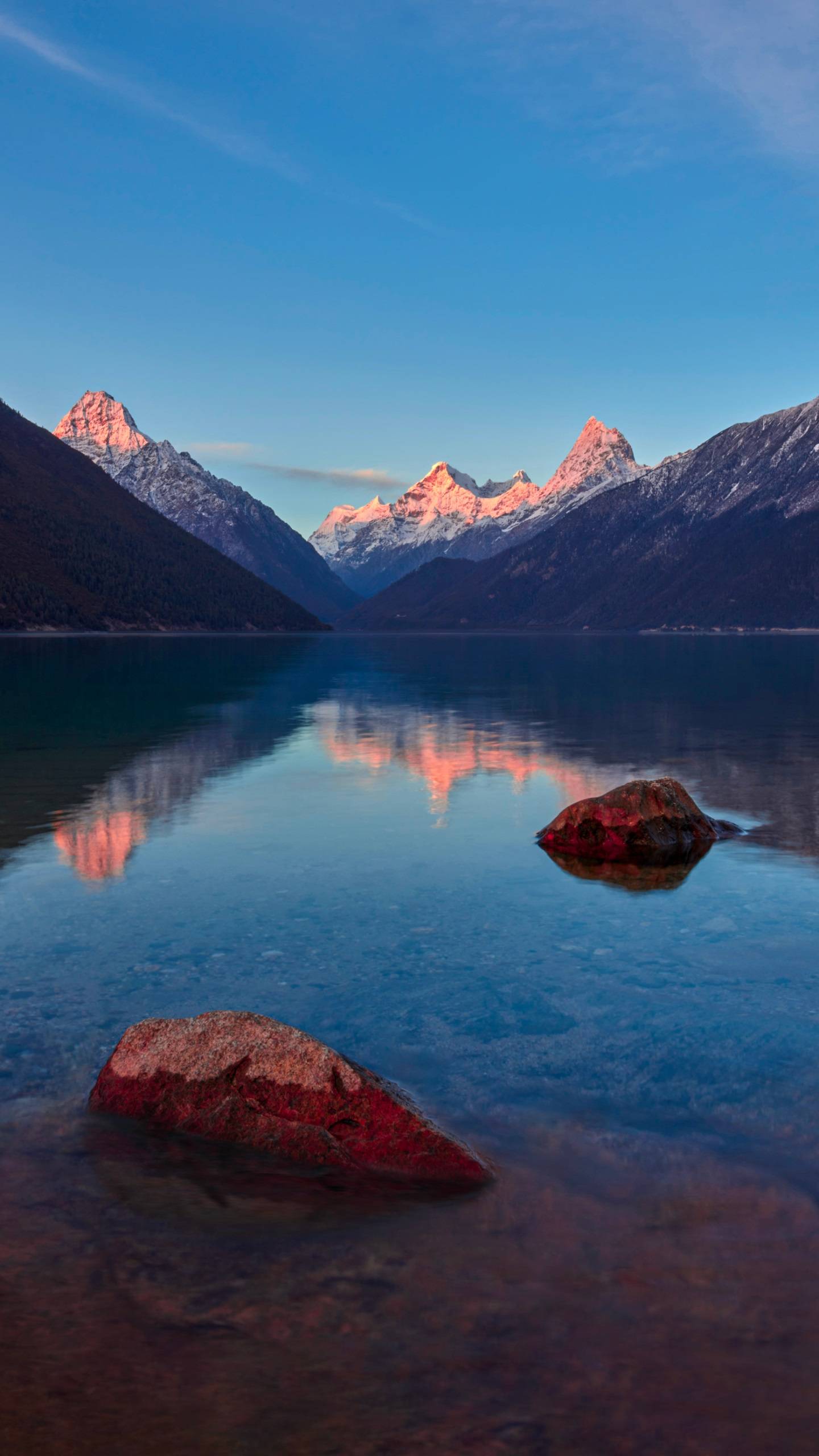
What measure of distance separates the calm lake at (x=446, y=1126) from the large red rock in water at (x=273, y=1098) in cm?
44

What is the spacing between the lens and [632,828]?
25469 mm

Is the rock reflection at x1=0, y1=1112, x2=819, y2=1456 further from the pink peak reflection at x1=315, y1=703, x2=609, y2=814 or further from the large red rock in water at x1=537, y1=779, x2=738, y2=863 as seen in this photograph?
the pink peak reflection at x1=315, y1=703, x2=609, y2=814

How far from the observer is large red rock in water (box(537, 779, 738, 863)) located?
2528 centimetres

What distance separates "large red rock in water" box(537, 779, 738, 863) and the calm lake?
0.93m

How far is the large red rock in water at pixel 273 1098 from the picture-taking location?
10.6 m

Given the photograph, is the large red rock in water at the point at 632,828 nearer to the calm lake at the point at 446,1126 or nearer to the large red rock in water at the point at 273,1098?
the calm lake at the point at 446,1126

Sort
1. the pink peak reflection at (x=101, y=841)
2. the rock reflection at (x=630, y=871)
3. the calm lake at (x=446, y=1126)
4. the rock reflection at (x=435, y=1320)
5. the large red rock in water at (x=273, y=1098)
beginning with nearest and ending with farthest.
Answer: the rock reflection at (x=435, y=1320), the calm lake at (x=446, y=1126), the large red rock in water at (x=273, y=1098), the rock reflection at (x=630, y=871), the pink peak reflection at (x=101, y=841)

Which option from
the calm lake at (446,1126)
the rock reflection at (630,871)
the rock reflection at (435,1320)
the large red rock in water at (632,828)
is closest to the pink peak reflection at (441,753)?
the calm lake at (446,1126)

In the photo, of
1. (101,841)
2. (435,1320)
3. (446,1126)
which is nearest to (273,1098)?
(446,1126)

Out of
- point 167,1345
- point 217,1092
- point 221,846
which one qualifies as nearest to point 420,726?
point 221,846

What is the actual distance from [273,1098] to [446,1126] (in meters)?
A: 1.92

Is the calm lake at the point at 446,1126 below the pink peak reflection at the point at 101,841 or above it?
below

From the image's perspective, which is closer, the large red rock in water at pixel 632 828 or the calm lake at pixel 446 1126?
the calm lake at pixel 446 1126

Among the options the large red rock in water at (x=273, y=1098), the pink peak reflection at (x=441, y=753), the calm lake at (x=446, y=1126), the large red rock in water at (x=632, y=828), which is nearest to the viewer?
the calm lake at (x=446, y=1126)
